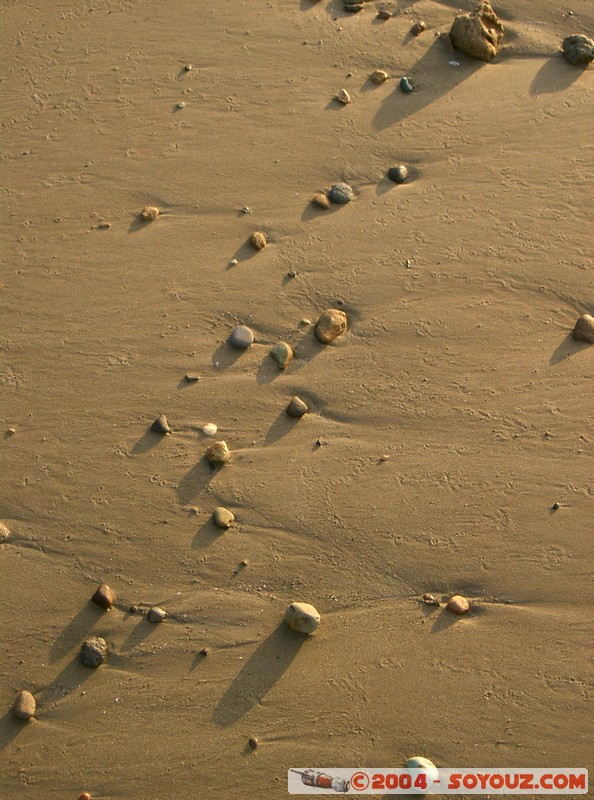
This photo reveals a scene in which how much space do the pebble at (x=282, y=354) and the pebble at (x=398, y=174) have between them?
121 centimetres

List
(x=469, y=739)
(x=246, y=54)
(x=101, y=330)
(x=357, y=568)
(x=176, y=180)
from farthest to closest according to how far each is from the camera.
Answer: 1. (x=246, y=54)
2. (x=176, y=180)
3. (x=101, y=330)
4. (x=357, y=568)
5. (x=469, y=739)

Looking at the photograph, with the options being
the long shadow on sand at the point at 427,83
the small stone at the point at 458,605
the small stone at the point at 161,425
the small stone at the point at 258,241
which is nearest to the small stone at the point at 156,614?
the small stone at the point at 161,425

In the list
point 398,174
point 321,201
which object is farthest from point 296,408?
point 398,174

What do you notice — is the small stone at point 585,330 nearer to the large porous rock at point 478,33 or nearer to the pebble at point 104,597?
the large porous rock at point 478,33

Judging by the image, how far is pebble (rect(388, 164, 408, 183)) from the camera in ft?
14.7

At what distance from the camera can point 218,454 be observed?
383cm

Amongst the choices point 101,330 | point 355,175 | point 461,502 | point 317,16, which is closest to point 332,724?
point 461,502

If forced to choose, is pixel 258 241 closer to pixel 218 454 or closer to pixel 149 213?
pixel 149 213

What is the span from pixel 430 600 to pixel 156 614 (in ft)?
4.05

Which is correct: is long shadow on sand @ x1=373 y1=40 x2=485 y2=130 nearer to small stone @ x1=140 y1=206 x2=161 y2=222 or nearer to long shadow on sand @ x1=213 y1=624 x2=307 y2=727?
small stone @ x1=140 y1=206 x2=161 y2=222

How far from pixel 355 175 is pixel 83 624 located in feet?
9.05

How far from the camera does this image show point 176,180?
14.8 feet

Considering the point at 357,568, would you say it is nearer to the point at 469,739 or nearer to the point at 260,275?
the point at 469,739

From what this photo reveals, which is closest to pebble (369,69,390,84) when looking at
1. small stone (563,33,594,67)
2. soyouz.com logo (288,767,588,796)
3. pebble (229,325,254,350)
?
small stone (563,33,594,67)
